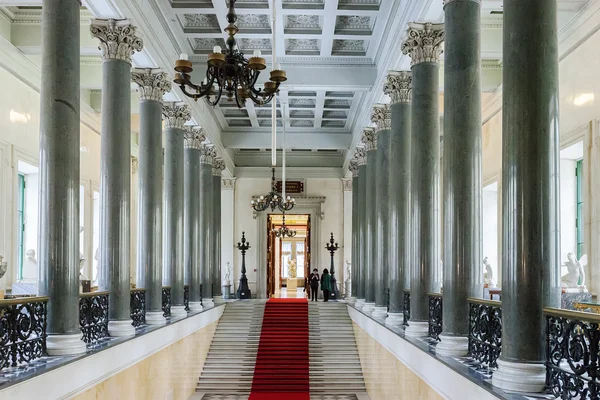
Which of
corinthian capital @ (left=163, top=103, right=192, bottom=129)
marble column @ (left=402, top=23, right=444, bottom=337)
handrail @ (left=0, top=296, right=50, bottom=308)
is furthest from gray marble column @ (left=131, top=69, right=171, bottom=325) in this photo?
marble column @ (left=402, top=23, right=444, bottom=337)

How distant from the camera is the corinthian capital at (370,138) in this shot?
661 inches

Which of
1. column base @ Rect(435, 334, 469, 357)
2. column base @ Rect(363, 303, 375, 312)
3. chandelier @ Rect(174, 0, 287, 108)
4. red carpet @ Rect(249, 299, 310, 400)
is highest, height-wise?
chandelier @ Rect(174, 0, 287, 108)

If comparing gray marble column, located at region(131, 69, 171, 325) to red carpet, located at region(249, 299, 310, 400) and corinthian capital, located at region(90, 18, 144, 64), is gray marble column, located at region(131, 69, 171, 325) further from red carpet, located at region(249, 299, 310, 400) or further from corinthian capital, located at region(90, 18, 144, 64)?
red carpet, located at region(249, 299, 310, 400)

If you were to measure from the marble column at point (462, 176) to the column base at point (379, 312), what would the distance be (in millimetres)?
6262

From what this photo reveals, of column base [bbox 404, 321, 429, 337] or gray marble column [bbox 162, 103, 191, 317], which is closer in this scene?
column base [bbox 404, 321, 429, 337]

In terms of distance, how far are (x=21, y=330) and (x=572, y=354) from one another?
5099mm

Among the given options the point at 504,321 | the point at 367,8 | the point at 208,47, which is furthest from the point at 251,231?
the point at 504,321

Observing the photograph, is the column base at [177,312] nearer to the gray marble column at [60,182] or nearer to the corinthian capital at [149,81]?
the corinthian capital at [149,81]

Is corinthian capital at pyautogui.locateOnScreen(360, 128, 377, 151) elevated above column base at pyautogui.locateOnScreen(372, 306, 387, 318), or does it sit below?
above

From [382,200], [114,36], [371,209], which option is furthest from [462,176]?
[371,209]

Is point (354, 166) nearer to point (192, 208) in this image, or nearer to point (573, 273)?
point (192, 208)

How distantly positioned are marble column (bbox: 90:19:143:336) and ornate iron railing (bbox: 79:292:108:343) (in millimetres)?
359

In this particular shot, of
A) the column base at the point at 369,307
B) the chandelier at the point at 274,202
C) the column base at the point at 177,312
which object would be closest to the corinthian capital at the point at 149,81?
the column base at the point at 177,312

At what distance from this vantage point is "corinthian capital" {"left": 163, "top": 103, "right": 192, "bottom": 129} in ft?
46.2
